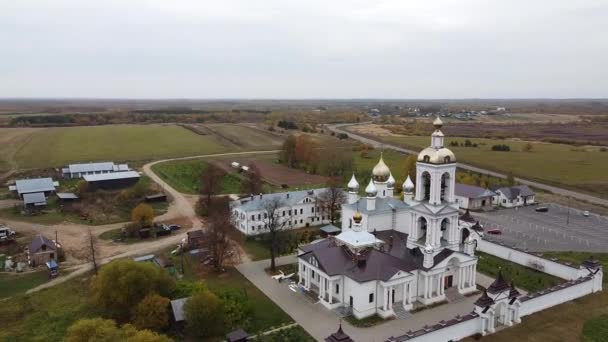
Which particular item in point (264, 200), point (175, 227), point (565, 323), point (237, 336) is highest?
point (264, 200)

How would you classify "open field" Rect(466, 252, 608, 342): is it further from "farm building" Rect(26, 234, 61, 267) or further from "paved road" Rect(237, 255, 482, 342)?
"farm building" Rect(26, 234, 61, 267)

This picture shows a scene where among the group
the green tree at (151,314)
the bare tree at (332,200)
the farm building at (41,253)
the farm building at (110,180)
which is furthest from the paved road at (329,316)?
the farm building at (110,180)

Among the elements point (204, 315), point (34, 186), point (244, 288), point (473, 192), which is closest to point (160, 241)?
point (244, 288)

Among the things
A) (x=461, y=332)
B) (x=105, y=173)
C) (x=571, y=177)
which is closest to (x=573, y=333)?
(x=461, y=332)

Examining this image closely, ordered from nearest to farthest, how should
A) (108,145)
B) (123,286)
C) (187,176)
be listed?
(123,286) → (187,176) → (108,145)

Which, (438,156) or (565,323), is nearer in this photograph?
(565,323)

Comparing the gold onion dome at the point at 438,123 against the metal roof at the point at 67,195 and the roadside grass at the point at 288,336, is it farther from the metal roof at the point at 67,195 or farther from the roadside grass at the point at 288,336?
the metal roof at the point at 67,195

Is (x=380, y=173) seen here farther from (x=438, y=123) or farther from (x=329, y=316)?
(x=329, y=316)
